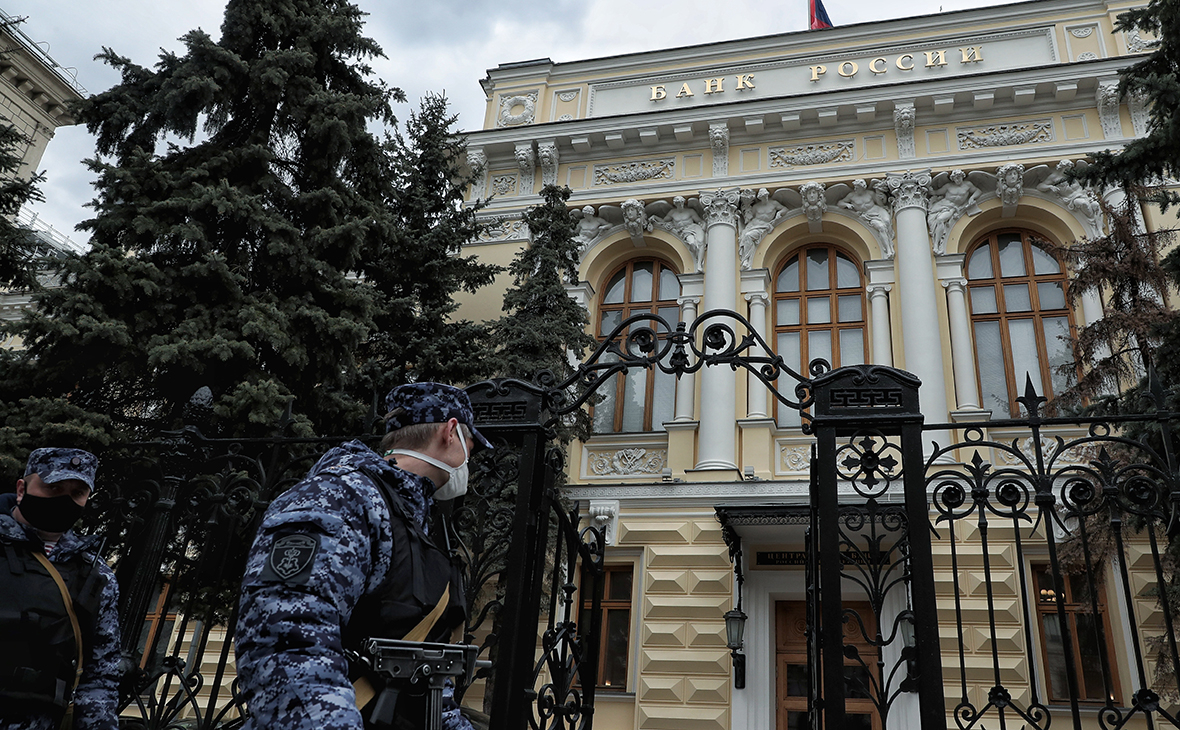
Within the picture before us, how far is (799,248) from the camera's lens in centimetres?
1562

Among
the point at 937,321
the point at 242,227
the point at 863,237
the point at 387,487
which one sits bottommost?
the point at 387,487

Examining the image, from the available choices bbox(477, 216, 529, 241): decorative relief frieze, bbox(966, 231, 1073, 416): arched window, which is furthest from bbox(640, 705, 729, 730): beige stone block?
bbox(477, 216, 529, 241): decorative relief frieze

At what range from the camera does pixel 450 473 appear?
2.69 meters

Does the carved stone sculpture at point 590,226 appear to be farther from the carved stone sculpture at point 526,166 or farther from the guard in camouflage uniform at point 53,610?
the guard in camouflage uniform at point 53,610

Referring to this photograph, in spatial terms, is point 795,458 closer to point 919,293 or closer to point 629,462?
point 629,462

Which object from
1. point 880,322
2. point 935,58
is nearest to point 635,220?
point 880,322

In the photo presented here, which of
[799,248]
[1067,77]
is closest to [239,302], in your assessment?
[799,248]

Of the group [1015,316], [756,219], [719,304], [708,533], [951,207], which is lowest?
[708,533]

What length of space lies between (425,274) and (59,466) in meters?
8.54

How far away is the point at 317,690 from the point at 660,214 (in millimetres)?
14850

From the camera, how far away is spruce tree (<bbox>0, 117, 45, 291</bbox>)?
25.4 feet

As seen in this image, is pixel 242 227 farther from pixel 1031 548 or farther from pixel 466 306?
pixel 1031 548

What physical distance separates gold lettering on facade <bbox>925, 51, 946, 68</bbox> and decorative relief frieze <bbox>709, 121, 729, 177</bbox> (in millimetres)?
4126

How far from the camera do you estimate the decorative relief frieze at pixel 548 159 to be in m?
16.5
